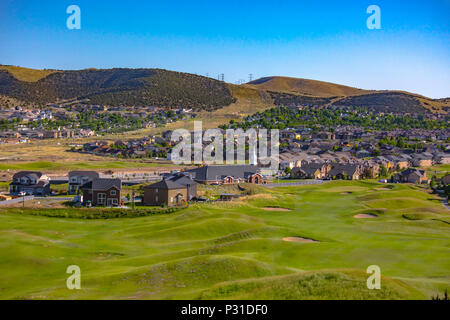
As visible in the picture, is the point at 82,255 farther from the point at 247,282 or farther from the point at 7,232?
the point at 247,282

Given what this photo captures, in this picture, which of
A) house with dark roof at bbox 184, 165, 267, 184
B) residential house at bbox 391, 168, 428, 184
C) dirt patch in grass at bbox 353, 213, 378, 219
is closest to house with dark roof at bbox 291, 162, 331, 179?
residential house at bbox 391, 168, 428, 184

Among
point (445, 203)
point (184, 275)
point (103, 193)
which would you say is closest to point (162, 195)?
point (103, 193)

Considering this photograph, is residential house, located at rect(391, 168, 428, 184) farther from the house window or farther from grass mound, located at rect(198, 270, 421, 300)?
grass mound, located at rect(198, 270, 421, 300)

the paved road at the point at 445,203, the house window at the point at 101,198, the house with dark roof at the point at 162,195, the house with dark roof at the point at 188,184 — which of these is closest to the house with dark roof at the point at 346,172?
the paved road at the point at 445,203

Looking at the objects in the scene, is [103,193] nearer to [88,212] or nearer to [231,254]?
[88,212]

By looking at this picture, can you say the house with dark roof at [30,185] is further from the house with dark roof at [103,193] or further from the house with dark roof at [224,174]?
the house with dark roof at [224,174]

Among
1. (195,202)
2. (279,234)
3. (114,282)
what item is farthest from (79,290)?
(195,202)

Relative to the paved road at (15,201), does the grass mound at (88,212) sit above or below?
below
